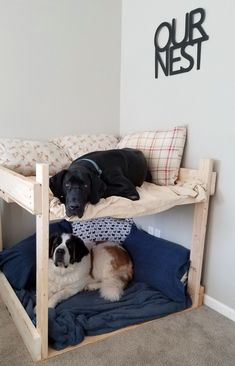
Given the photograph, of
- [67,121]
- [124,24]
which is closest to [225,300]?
[67,121]

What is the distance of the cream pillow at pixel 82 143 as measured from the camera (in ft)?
7.22

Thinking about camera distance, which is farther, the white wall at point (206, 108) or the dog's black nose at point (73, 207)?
the white wall at point (206, 108)

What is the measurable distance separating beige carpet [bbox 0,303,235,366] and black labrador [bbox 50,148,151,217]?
695mm

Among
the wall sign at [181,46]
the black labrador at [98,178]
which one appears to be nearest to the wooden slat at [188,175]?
the black labrador at [98,178]

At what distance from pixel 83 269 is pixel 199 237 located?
0.73 metres

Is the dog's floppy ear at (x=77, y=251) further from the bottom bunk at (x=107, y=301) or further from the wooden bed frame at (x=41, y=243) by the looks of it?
the wooden bed frame at (x=41, y=243)

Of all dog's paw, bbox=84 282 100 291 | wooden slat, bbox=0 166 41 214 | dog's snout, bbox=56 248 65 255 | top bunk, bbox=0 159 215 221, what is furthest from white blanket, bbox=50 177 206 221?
dog's paw, bbox=84 282 100 291

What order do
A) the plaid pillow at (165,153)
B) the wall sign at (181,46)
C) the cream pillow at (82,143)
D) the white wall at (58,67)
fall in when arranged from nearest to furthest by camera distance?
the wall sign at (181,46), the plaid pillow at (165,153), the white wall at (58,67), the cream pillow at (82,143)

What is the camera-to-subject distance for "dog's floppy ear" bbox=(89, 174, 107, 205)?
54.7 inches

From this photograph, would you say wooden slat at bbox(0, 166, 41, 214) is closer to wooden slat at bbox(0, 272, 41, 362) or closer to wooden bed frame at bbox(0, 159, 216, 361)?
wooden bed frame at bbox(0, 159, 216, 361)

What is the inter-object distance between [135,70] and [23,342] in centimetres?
198

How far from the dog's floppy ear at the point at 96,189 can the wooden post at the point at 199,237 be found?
0.64m

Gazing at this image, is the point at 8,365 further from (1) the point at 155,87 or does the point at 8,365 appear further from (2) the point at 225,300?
(1) the point at 155,87

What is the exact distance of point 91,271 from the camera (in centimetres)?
194
